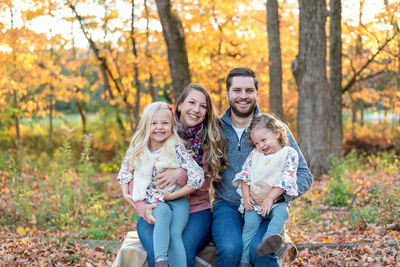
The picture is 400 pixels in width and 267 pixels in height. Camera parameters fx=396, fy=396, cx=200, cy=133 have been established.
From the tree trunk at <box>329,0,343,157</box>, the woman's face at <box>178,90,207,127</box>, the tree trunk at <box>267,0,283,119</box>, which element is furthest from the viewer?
the tree trunk at <box>329,0,343,157</box>

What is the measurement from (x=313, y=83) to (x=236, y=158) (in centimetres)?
518

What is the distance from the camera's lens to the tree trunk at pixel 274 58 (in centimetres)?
977

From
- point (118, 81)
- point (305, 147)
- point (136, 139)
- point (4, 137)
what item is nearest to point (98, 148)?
point (118, 81)

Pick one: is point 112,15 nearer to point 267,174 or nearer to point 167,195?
point 167,195

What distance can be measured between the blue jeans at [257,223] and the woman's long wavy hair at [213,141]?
19.1 inches

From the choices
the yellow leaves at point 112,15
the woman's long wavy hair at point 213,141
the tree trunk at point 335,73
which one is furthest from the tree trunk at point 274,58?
the woman's long wavy hair at point 213,141

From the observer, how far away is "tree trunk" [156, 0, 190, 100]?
23.0 feet

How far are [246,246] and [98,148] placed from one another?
36.9 ft

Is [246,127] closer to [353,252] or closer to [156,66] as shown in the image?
[353,252]

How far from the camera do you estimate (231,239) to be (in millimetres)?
3178

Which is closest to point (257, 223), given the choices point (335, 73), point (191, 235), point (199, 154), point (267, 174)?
point (267, 174)

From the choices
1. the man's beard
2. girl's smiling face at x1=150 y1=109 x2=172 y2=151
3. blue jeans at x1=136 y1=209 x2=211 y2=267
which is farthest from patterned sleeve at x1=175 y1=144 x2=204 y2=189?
the man's beard

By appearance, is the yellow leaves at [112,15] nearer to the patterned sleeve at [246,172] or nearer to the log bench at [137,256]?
the patterned sleeve at [246,172]

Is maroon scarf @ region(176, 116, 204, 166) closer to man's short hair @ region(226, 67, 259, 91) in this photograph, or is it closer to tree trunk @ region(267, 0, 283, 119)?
man's short hair @ region(226, 67, 259, 91)
